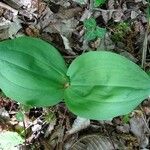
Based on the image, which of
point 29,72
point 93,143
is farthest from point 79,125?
point 29,72

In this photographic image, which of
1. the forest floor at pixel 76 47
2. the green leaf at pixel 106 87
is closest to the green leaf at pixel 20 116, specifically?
the forest floor at pixel 76 47

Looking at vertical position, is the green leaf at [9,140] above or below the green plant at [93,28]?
below

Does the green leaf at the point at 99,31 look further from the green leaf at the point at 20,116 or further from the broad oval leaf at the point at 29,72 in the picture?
the green leaf at the point at 20,116

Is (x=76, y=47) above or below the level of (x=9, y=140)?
above

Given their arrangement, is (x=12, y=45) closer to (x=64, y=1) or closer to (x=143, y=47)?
(x=64, y=1)

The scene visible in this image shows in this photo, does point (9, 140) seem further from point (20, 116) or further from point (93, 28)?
point (93, 28)

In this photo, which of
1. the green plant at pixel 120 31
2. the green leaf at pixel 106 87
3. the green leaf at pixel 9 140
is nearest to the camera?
the green leaf at pixel 106 87
